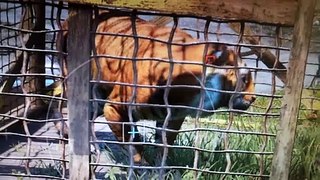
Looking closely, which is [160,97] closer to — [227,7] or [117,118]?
[117,118]

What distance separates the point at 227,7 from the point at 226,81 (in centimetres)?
55

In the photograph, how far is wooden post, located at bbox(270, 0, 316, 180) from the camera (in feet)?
8.67

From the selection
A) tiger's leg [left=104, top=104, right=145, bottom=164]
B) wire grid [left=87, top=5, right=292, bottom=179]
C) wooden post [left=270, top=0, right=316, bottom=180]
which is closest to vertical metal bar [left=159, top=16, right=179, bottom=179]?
wire grid [left=87, top=5, right=292, bottom=179]

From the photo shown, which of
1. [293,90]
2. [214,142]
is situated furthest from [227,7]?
[214,142]

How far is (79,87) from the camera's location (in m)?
2.79

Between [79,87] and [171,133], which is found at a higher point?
[79,87]

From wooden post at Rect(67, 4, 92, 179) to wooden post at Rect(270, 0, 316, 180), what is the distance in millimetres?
957

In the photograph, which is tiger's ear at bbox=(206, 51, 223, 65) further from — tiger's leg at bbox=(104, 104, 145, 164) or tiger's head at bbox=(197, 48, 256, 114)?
tiger's leg at bbox=(104, 104, 145, 164)

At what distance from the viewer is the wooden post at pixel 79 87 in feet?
8.90

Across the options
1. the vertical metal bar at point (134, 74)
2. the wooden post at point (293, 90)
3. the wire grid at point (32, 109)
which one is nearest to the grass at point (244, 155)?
the wooden post at point (293, 90)

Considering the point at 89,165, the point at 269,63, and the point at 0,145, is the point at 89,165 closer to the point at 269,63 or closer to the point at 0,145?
the point at 0,145

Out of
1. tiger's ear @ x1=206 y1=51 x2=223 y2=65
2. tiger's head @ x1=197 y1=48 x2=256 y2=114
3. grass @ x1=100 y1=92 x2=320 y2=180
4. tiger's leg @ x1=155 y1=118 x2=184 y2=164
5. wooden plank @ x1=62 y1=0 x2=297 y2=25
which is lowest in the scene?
grass @ x1=100 y1=92 x2=320 y2=180

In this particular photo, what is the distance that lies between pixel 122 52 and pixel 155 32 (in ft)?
0.76

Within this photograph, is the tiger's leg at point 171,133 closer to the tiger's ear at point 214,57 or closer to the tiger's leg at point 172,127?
the tiger's leg at point 172,127
